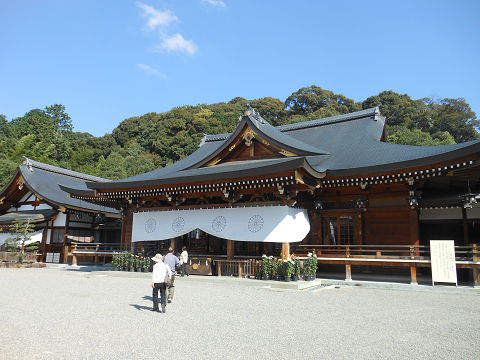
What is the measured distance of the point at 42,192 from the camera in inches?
943

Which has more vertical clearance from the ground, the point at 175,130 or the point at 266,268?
the point at 175,130

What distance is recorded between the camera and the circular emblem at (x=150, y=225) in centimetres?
1662

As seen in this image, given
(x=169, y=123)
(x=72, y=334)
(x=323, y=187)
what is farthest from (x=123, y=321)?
(x=169, y=123)

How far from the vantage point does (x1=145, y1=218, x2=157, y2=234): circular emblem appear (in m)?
16.6

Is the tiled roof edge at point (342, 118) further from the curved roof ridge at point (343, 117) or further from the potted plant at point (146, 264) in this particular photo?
the potted plant at point (146, 264)

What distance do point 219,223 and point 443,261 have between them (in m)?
8.26

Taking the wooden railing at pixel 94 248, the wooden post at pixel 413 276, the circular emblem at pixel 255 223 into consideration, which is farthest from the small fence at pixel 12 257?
the wooden post at pixel 413 276

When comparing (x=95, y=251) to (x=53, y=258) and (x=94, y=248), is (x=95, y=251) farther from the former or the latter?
(x=53, y=258)

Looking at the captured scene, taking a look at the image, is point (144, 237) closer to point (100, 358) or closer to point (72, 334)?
point (72, 334)

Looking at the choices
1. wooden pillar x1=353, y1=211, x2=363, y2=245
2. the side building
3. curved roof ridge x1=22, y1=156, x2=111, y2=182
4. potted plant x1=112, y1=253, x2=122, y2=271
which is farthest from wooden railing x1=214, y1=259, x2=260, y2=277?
curved roof ridge x1=22, y1=156, x2=111, y2=182

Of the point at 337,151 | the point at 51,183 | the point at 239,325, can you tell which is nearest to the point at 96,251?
the point at 51,183

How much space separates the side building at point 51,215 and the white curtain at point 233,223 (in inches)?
342

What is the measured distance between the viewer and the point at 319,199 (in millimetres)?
15203

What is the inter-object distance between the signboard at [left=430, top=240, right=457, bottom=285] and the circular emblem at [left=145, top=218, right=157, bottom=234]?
11.4m
